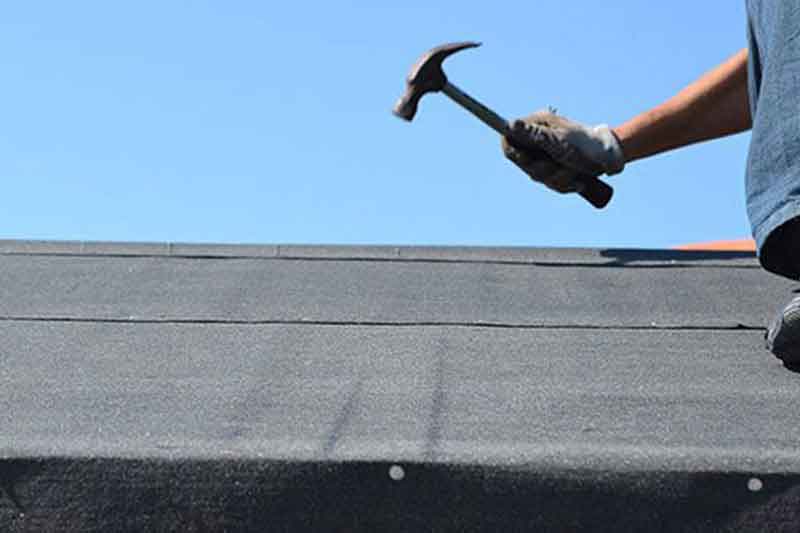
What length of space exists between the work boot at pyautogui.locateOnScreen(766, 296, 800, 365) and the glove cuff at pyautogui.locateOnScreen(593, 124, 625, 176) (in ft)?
2.34

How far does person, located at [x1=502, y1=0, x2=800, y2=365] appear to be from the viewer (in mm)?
1614

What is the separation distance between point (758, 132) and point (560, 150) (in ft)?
→ 3.38

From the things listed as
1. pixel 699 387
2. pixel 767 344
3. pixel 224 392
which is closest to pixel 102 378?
pixel 224 392

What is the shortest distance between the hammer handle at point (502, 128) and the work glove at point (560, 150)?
32 millimetres

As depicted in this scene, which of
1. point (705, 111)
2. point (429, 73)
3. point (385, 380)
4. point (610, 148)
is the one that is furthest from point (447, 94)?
point (385, 380)

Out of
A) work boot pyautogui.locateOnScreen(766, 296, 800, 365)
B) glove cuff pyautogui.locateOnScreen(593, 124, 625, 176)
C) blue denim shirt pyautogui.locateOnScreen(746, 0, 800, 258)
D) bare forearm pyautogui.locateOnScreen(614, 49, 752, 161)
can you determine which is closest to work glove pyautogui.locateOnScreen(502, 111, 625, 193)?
glove cuff pyautogui.locateOnScreen(593, 124, 625, 176)

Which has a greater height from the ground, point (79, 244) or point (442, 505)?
point (442, 505)

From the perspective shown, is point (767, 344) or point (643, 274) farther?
point (643, 274)

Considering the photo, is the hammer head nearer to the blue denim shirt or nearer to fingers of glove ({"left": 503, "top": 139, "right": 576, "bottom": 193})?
fingers of glove ({"left": 503, "top": 139, "right": 576, "bottom": 193})

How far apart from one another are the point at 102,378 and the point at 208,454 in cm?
46

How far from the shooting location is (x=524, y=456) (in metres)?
1.43

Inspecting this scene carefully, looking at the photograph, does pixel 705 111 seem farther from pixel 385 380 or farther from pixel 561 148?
pixel 385 380

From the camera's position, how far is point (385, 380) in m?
1.82

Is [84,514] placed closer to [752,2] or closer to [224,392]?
[224,392]
